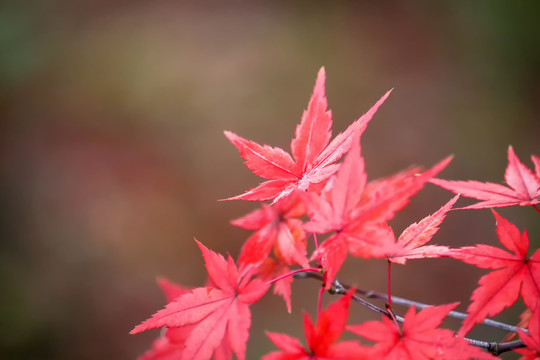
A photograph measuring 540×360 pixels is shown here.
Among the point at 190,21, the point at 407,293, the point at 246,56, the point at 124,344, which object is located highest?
the point at 190,21

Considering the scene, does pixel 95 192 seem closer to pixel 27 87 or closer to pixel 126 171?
pixel 126 171

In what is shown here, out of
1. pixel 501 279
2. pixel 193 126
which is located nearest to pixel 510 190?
pixel 501 279

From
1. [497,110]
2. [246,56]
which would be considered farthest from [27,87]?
[497,110]

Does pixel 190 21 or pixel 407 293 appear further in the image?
pixel 190 21

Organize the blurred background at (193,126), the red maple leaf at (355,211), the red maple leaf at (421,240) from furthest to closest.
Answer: the blurred background at (193,126) < the red maple leaf at (421,240) < the red maple leaf at (355,211)

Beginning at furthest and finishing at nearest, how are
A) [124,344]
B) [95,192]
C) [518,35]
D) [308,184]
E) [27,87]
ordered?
[518,35], [27,87], [95,192], [124,344], [308,184]

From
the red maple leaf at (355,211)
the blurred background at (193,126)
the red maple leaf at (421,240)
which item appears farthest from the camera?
the blurred background at (193,126)

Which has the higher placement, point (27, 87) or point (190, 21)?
point (190, 21)

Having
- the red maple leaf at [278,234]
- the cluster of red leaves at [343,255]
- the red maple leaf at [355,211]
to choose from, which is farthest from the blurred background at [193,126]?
the red maple leaf at [355,211]

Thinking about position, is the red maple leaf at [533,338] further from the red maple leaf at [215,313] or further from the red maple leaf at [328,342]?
the red maple leaf at [215,313]
